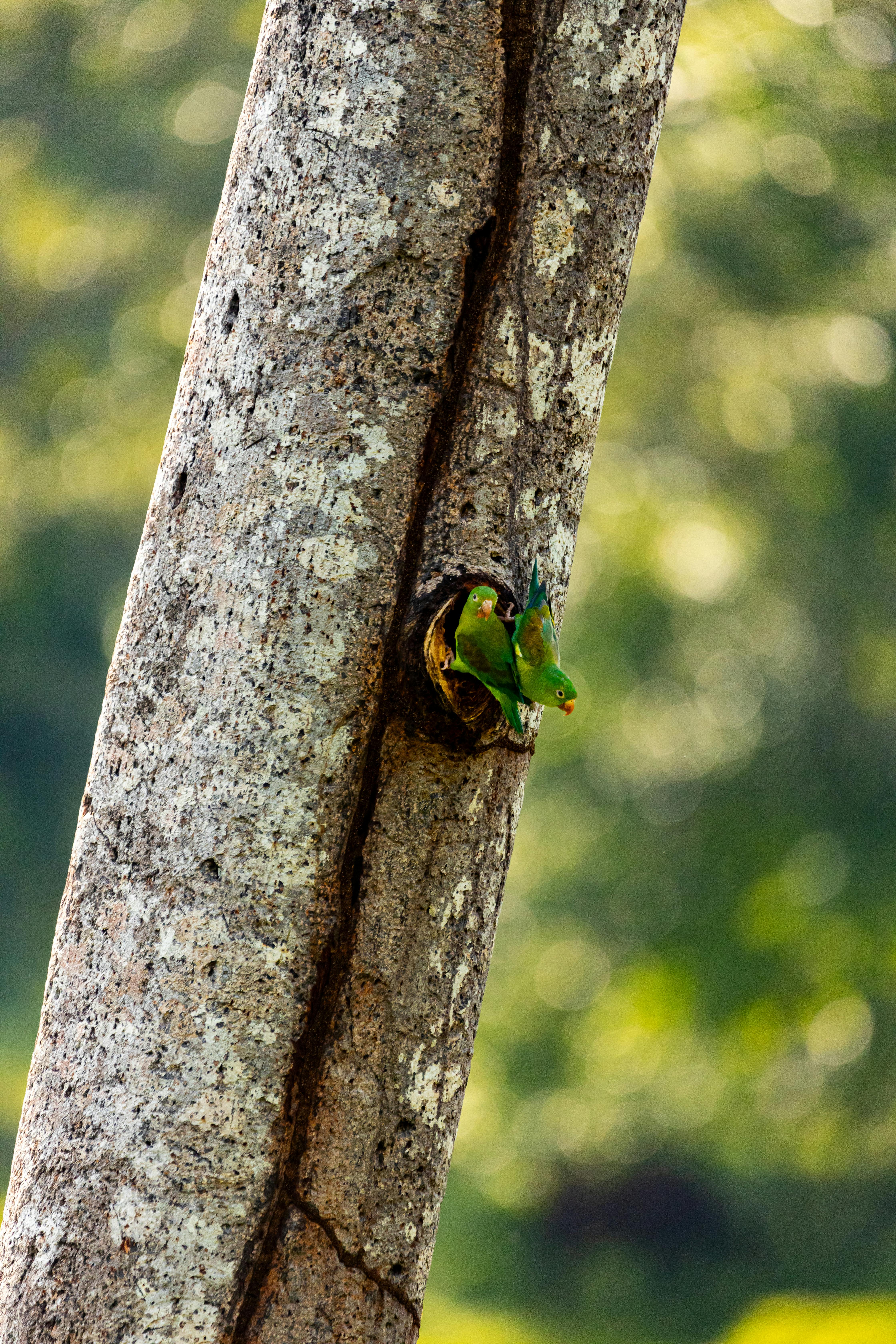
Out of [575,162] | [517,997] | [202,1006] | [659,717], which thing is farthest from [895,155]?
[202,1006]

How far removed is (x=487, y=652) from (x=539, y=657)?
0.13ft

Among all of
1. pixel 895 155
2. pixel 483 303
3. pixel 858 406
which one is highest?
pixel 895 155

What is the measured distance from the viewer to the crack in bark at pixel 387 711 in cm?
85

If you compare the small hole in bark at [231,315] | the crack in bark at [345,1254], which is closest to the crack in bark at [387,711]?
the crack in bark at [345,1254]

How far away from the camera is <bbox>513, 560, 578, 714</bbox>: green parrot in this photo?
90 cm

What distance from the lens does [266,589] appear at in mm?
872

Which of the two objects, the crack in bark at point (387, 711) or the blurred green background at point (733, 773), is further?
the blurred green background at point (733, 773)

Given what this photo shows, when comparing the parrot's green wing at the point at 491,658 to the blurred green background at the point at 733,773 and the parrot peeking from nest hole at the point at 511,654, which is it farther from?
the blurred green background at the point at 733,773

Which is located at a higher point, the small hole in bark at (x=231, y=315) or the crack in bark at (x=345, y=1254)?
the small hole in bark at (x=231, y=315)

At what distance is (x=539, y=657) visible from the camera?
905mm

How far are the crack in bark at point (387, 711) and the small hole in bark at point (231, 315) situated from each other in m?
0.16

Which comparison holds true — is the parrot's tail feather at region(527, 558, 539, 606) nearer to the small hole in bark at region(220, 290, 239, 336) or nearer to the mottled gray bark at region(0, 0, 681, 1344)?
the mottled gray bark at region(0, 0, 681, 1344)

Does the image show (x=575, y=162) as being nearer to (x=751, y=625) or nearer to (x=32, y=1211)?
(x=32, y=1211)

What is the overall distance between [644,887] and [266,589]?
6.30m
